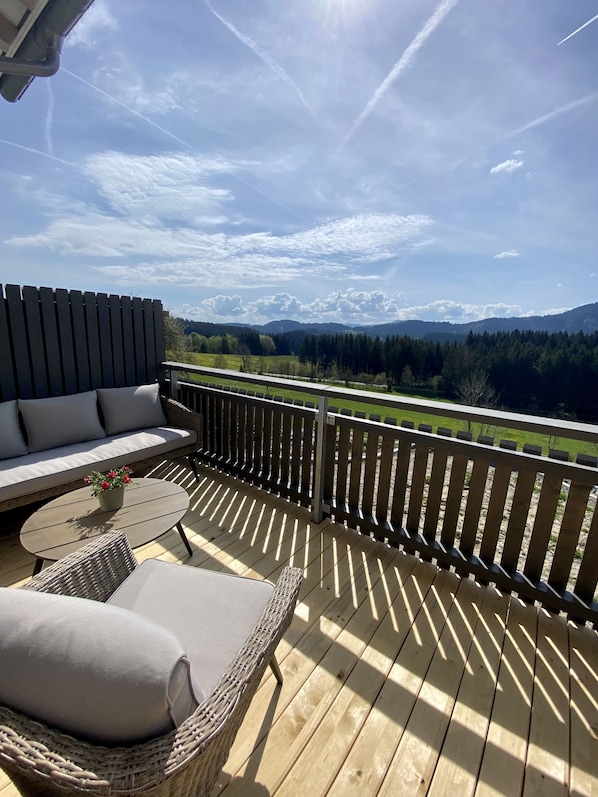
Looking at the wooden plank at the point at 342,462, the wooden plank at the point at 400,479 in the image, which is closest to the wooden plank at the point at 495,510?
the wooden plank at the point at 400,479

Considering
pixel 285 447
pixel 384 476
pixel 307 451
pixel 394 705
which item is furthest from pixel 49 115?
Answer: pixel 394 705

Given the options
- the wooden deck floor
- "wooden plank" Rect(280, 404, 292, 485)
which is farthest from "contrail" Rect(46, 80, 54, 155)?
the wooden deck floor

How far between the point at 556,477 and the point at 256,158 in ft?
20.1

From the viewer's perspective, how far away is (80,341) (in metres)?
3.47

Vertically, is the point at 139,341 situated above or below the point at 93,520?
above

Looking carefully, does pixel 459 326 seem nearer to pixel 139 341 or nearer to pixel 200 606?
pixel 139 341

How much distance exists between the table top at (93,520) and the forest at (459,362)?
18.6 metres

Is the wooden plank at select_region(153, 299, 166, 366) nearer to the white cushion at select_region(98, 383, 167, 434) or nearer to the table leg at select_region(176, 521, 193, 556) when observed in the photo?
the white cushion at select_region(98, 383, 167, 434)

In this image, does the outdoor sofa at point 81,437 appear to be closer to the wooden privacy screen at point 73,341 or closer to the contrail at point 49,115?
the wooden privacy screen at point 73,341

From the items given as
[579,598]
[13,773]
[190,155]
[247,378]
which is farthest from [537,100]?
[13,773]

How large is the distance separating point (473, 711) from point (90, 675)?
1.62 meters

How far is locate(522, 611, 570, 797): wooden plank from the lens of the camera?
1.20 m

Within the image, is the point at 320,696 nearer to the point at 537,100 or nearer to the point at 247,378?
the point at 247,378

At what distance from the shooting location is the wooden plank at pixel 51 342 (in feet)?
10.5
